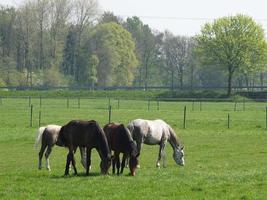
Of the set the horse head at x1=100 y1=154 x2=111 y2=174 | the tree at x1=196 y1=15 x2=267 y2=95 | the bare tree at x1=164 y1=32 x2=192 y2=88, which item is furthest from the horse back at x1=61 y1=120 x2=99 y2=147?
the bare tree at x1=164 y1=32 x2=192 y2=88

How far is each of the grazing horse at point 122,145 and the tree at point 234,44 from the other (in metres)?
66.0

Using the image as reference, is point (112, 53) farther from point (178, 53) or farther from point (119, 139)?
point (119, 139)

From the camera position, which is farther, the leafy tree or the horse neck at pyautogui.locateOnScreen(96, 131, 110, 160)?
the leafy tree

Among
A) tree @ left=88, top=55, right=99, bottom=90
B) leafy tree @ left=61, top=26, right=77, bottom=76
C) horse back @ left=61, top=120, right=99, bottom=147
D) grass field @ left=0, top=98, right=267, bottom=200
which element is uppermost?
leafy tree @ left=61, top=26, right=77, bottom=76

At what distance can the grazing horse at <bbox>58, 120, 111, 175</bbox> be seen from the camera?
1502 centimetres

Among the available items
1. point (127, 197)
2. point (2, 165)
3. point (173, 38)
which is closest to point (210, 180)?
point (127, 197)

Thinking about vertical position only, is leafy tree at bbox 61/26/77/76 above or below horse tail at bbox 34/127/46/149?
above

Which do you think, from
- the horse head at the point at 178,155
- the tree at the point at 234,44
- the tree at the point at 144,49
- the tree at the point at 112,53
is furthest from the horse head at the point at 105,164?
the tree at the point at 144,49

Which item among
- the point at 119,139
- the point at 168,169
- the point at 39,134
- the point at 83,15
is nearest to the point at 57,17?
the point at 83,15

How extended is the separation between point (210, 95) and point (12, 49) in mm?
35290

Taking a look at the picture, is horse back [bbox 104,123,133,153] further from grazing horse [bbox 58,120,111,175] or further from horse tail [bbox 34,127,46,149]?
horse tail [bbox 34,127,46,149]

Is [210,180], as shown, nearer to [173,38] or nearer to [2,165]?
[2,165]

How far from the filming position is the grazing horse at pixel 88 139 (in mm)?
15016

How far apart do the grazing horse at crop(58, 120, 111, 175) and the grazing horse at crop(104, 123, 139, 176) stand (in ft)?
2.20
